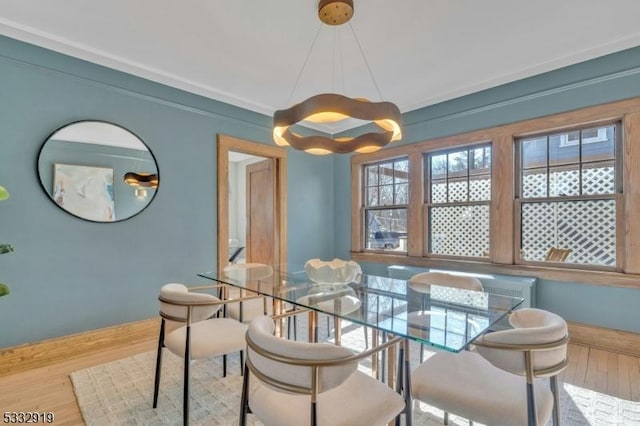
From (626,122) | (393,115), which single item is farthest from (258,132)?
(626,122)

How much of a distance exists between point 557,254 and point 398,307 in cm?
229

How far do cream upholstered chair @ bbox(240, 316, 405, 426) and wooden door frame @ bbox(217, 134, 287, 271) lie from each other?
252 cm

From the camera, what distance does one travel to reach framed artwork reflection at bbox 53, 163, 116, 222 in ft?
8.52

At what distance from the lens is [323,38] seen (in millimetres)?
2449

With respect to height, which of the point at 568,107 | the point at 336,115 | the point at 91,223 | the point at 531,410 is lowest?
the point at 531,410

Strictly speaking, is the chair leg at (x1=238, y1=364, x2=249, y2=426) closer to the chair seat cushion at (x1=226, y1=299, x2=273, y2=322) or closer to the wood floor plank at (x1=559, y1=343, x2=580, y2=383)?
the chair seat cushion at (x1=226, y1=299, x2=273, y2=322)

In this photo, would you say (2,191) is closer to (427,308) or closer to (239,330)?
(239,330)

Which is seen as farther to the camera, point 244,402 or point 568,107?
point 568,107

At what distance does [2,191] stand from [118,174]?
111cm

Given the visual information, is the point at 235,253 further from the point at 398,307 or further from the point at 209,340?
the point at 398,307

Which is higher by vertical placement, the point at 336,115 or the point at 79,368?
the point at 336,115

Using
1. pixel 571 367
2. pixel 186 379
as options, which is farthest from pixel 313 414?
pixel 571 367

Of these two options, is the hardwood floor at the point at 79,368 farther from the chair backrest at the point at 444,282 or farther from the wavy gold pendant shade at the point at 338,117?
the wavy gold pendant shade at the point at 338,117

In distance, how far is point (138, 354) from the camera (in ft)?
8.66
